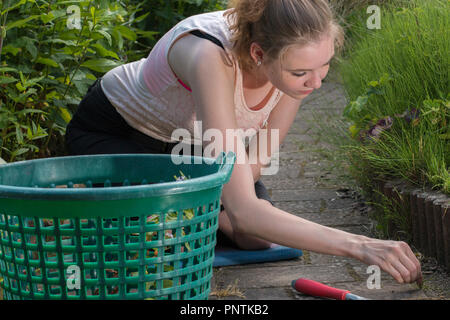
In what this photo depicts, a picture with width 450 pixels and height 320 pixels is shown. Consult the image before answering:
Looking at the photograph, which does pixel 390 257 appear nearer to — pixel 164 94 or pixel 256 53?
pixel 256 53

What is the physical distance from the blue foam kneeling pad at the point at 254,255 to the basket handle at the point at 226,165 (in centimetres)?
76

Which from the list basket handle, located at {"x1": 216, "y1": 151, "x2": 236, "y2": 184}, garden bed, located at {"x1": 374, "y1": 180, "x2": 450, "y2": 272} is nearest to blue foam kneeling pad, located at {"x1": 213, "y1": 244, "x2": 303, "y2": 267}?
garden bed, located at {"x1": 374, "y1": 180, "x2": 450, "y2": 272}

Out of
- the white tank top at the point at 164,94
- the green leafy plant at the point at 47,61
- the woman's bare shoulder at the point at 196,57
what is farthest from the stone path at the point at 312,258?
the green leafy plant at the point at 47,61

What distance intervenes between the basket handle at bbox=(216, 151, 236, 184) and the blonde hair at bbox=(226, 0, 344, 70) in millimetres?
500

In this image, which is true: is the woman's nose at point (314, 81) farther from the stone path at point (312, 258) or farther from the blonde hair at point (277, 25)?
the stone path at point (312, 258)

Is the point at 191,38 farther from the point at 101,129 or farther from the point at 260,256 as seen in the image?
the point at 260,256

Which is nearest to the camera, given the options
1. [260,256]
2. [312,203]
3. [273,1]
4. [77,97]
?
[273,1]

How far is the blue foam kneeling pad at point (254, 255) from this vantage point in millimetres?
2338

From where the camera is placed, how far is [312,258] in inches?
94.3

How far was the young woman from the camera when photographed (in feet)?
6.08

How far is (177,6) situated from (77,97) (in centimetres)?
163

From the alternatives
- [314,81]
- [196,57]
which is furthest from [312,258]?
[196,57]

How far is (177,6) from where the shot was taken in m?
4.29
